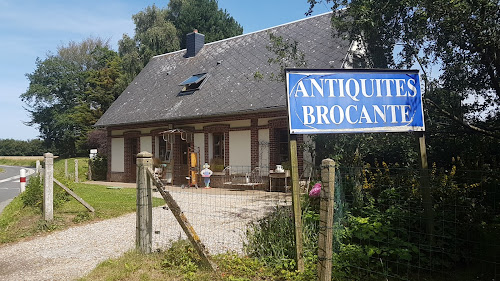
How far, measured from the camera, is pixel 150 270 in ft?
14.6

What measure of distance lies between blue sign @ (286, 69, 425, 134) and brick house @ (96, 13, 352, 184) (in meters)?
6.67

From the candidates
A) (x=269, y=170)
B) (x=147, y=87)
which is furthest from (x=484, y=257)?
(x=147, y=87)

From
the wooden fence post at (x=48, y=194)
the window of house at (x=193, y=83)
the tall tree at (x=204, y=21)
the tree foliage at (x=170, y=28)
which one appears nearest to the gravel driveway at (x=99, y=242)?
the wooden fence post at (x=48, y=194)

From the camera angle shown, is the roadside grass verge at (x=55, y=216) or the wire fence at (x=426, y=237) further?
the roadside grass verge at (x=55, y=216)

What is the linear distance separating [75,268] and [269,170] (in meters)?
8.80

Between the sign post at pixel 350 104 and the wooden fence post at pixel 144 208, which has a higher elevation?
the sign post at pixel 350 104

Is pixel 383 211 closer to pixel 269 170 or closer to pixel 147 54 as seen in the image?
pixel 269 170

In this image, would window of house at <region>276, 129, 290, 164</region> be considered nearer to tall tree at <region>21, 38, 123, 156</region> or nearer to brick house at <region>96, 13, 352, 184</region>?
brick house at <region>96, 13, 352, 184</region>

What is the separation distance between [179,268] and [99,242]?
103 inches

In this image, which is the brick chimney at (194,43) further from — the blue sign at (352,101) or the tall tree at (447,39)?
the blue sign at (352,101)

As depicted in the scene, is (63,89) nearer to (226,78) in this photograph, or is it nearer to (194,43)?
(194,43)

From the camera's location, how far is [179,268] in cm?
445

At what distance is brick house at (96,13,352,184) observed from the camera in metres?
13.7

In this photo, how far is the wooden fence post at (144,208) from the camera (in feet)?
16.3
